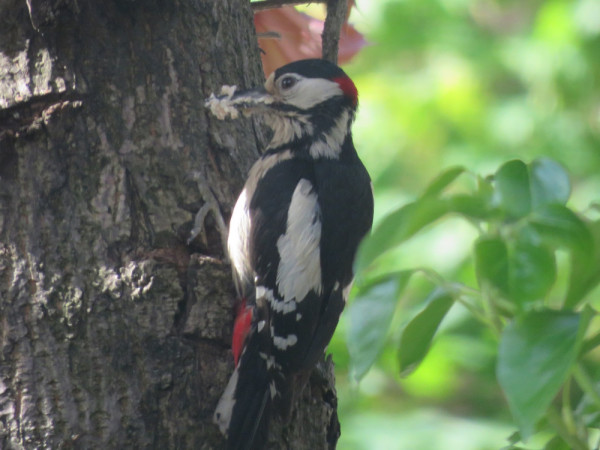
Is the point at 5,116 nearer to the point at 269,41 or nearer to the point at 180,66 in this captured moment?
the point at 180,66

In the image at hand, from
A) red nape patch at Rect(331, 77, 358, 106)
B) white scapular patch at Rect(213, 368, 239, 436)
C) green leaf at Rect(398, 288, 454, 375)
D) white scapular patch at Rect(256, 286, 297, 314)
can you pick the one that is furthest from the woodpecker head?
green leaf at Rect(398, 288, 454, 375)

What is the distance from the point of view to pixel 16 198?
1.69 metres

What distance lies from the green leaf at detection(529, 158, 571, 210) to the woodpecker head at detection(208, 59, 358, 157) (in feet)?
3.68

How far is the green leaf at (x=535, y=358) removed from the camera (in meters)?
0.85

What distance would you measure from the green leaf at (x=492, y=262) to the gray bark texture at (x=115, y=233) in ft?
2.70

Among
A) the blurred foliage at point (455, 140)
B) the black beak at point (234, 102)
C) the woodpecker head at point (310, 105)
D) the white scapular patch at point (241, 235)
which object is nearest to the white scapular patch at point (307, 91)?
the woodpecker head at point (310, 105)

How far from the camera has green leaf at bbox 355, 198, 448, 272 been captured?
35.3 inches

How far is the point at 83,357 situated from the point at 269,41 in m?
1.25

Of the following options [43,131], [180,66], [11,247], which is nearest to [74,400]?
[11,247]

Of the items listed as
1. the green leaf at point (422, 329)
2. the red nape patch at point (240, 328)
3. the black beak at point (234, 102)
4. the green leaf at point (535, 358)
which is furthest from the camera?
the black beak at point (234, 102)

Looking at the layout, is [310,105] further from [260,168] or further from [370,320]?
[370,320]

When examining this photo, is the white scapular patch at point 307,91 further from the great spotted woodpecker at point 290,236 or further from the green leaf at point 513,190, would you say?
the green leaf at point 513,190

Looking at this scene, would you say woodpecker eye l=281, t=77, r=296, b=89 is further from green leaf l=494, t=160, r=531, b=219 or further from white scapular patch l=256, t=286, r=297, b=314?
green leaf l=494, t=160, r=531, b=219

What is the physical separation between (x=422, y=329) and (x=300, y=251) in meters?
0.87
